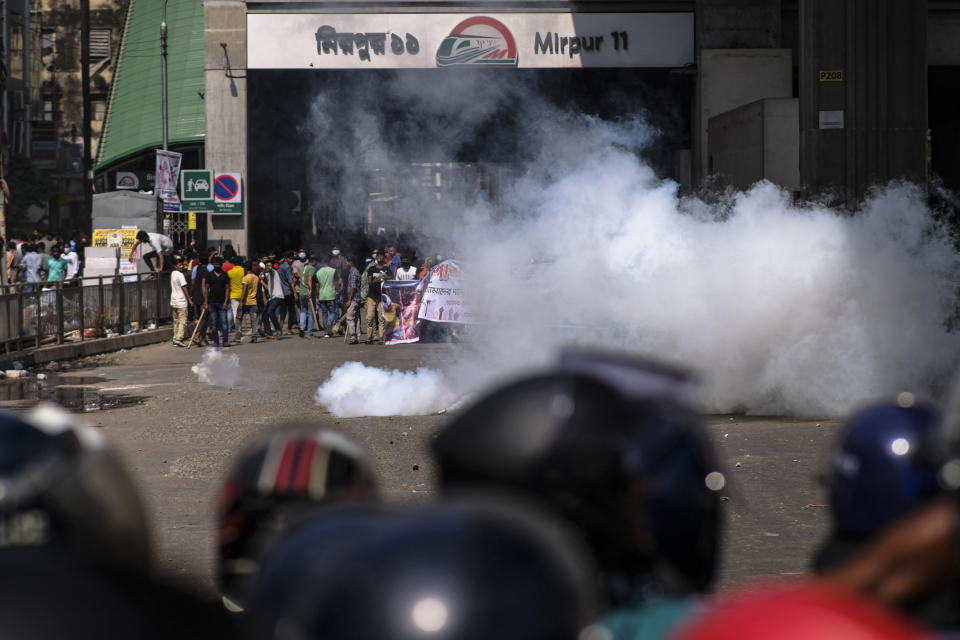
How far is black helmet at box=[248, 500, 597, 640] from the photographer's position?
119 centimetres

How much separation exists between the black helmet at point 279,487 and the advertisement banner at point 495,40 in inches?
1149

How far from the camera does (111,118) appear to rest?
47.0 meters

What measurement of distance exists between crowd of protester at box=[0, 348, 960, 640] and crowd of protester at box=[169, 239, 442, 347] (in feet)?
67.2

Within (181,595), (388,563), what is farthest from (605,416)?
(181,595)

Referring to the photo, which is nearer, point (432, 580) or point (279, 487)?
point (432, 580)

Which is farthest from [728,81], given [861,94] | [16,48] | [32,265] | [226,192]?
[16,48]

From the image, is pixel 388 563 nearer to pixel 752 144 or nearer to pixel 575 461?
pixel 575 461

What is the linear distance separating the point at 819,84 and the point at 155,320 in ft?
43.9

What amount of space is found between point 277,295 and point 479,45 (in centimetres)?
936

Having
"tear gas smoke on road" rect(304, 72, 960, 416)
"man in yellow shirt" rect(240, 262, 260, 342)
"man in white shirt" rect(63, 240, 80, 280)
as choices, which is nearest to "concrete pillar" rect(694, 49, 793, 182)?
"man in yellow shirt" rect(240, 262, 260, 342)

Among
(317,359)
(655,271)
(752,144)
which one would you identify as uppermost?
(752,144)

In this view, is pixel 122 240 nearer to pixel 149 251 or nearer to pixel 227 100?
pixel 149 251

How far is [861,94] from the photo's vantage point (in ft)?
58.9

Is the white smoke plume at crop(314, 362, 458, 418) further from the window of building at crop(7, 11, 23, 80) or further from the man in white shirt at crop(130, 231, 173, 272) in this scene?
the window of building at crop(7, 11, 23, 80)
